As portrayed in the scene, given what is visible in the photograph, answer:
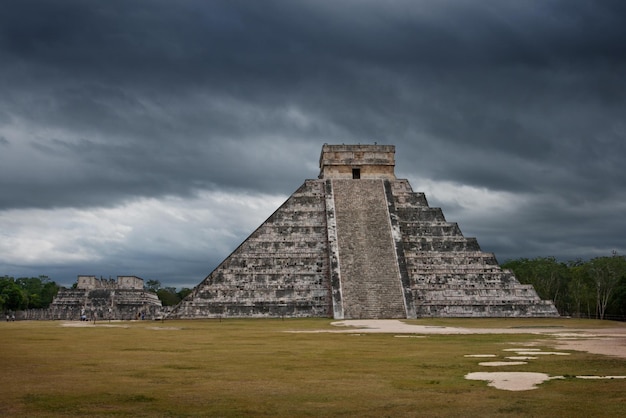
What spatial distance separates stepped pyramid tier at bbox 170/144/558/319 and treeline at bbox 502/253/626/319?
1308 cm

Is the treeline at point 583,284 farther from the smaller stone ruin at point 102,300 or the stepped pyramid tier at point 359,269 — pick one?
the smaller stone ruin at point 102,300

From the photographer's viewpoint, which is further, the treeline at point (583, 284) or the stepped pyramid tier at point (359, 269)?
the treeline at point (583, 284)

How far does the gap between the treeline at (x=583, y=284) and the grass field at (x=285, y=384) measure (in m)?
35.3

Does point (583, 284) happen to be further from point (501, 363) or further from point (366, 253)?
point (501, 363)

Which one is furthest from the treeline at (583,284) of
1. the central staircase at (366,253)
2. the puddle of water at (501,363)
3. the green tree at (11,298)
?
the green tree at (11,298)

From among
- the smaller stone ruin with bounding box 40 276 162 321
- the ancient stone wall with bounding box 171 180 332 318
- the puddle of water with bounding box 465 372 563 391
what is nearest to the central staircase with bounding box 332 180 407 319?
the ancient stone wall with bounding box 171 180 332 318

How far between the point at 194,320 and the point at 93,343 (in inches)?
657

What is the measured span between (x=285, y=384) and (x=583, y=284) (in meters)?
50.9

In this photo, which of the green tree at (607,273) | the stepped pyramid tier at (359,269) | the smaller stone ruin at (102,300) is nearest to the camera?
the stepped pyramid tier at (359,269)

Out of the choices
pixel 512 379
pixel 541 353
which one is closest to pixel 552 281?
pixel 541 353

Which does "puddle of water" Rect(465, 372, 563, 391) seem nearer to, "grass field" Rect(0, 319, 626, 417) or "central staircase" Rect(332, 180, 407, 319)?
"grass field" Rect(0, 319, 626, 417)

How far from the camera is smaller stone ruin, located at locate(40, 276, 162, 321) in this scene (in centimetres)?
4562

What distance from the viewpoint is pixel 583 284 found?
Answer: 178 ft

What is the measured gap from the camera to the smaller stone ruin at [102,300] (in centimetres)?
4562
